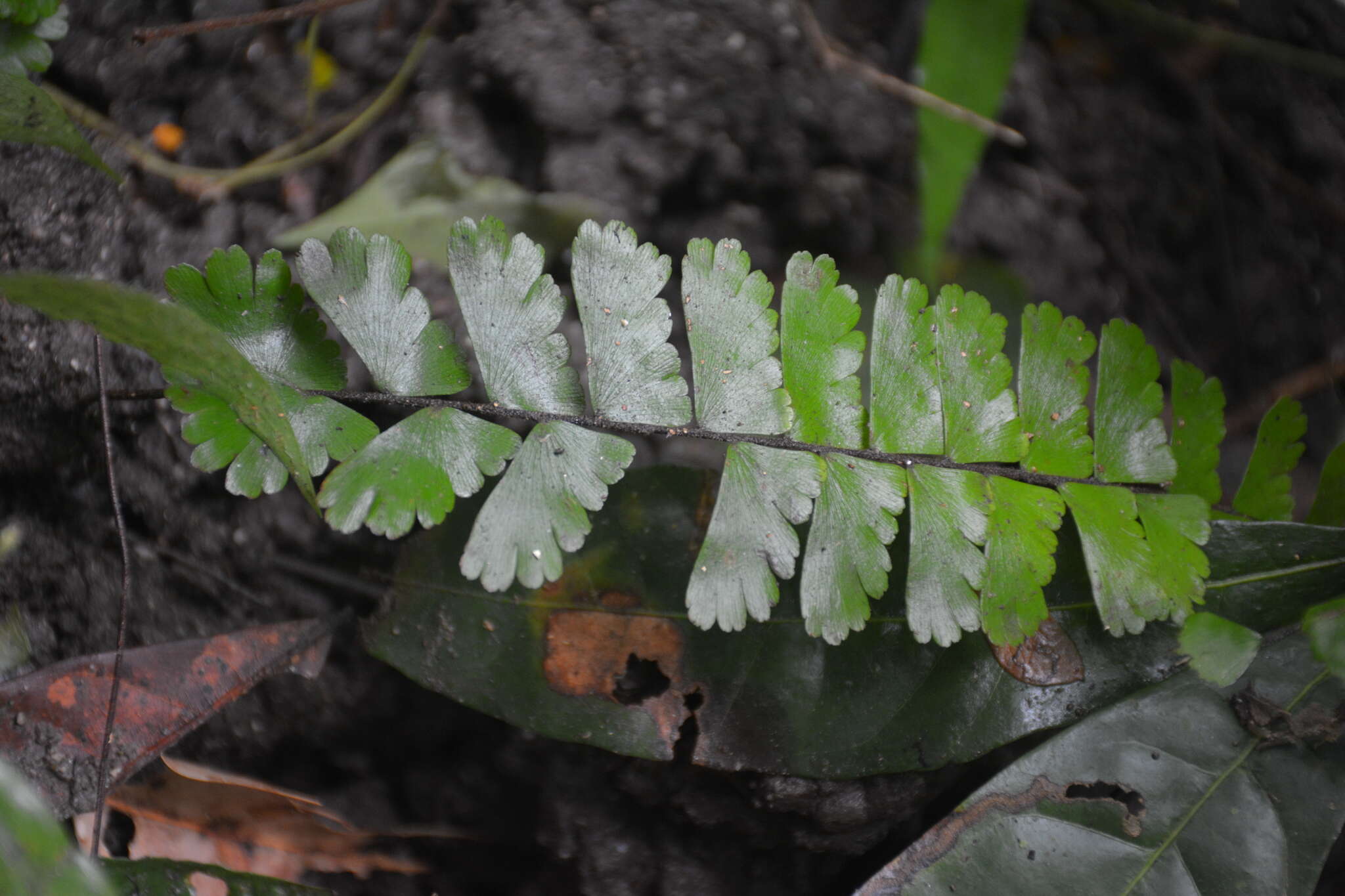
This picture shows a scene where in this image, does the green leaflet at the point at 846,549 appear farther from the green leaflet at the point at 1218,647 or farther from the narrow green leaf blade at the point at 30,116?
the narrow green leaf blade at the point at 30,116

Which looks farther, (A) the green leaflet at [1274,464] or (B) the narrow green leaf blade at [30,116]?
Result: (A) the green leaflet at [1274,464]

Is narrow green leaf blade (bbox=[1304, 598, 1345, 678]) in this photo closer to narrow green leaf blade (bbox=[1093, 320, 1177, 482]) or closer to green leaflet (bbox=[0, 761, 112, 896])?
narrow green leaf blade (bbox=[1093, 320, 1177, 482])

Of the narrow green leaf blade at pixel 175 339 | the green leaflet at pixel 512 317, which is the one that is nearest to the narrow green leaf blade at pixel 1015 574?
the green leaflet at pixel 512 317

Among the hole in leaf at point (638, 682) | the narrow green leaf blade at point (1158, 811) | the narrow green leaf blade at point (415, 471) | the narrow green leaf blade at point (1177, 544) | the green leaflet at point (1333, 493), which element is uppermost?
the green leaflet at point (1333, 493)

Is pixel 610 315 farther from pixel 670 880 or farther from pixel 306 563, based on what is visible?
pixel 670 880

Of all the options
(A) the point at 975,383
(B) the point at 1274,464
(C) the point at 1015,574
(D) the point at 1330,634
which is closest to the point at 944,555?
(C) the point at 1015,574

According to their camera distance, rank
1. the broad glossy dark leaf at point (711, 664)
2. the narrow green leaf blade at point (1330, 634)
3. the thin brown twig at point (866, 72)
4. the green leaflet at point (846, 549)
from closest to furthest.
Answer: the narrow green leaf blade at point (1330, 634), the green leaflet at point (846, 549), the broad glossy dark leaf at point (711, 664), the thin brown twig at point (866, 72)

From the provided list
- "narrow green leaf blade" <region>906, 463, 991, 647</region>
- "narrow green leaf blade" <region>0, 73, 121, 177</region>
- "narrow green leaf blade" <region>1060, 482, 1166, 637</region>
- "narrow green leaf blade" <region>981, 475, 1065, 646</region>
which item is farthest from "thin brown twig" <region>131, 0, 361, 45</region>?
"narrow green leaf blade" <region>1060, 482, 1166, 637</region>
